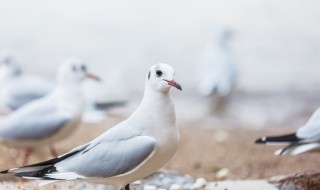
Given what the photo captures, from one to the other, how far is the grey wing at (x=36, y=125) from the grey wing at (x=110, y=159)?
144 cm

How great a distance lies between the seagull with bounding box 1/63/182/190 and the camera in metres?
3.04

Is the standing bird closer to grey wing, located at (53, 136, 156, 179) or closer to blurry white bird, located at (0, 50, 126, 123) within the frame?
blurry white bird, located at (0, 50, 126, 123)

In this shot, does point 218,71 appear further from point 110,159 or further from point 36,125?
point 110,159

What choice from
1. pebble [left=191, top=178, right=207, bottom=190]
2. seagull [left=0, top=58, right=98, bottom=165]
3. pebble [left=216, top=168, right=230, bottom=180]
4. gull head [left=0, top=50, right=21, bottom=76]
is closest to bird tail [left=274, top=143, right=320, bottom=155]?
pebble [left=191, top=178, right=207, bottom=190]

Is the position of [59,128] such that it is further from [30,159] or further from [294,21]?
[294,21]

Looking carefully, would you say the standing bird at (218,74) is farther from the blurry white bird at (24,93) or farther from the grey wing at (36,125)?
the grey wing at (36,125)

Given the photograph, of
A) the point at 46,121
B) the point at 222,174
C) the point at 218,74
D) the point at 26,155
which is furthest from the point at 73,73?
the point at 218,74

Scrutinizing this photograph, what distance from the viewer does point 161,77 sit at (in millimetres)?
3074

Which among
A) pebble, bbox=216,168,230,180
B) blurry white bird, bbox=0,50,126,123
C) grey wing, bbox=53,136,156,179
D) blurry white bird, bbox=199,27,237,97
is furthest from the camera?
blurry white bird, bbox=199,27,237,97

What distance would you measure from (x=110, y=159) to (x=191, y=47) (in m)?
7.36

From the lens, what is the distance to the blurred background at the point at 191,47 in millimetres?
7469

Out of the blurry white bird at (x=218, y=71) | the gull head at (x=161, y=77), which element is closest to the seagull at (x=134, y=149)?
the gull head at (x=161, y=77)

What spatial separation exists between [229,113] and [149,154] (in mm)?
4513

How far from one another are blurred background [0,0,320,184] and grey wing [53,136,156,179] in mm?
2881
